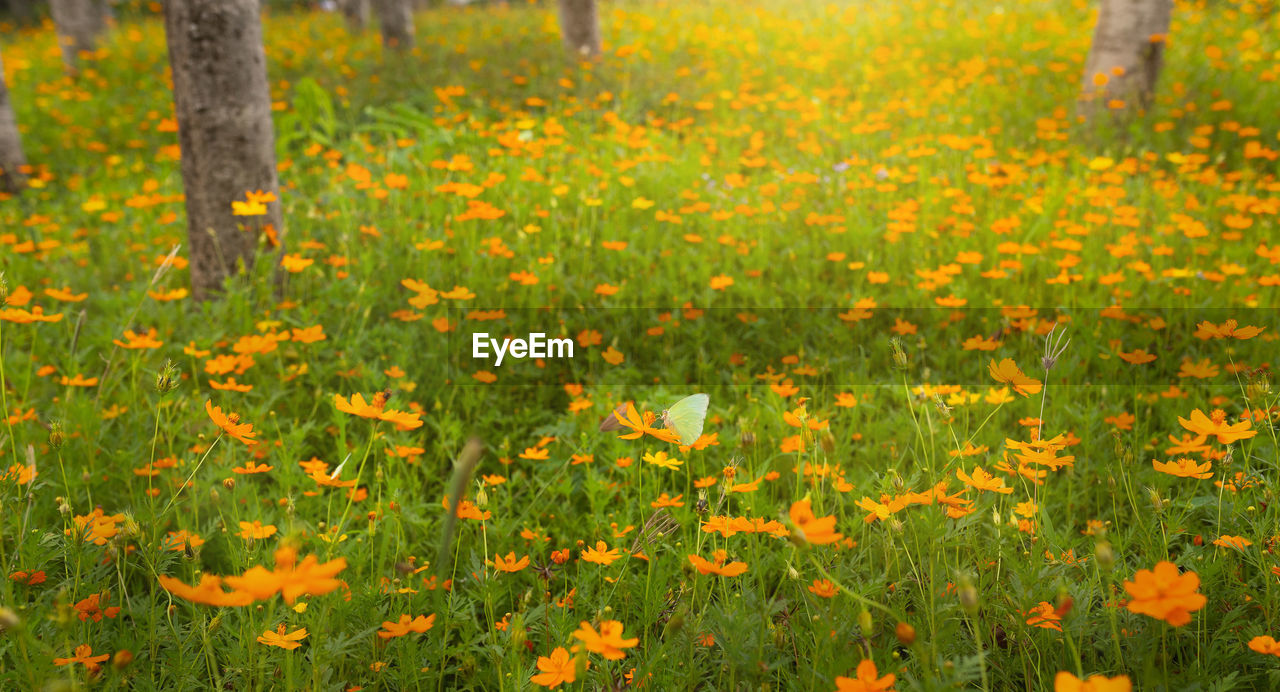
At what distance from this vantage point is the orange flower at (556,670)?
4.08 ft

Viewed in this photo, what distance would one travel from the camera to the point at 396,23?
10.2m

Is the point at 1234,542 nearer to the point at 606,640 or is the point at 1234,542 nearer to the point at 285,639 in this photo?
the point at 606,640

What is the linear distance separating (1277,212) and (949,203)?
169cm

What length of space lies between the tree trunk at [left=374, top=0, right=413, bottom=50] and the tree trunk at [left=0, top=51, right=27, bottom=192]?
197 inches

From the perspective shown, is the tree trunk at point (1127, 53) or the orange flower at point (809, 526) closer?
the orange flower at point (809, 526)

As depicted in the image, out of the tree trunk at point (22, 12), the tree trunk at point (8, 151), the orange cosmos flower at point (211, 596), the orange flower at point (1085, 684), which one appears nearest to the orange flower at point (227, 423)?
the orange cosmos flower at point (211, 596)

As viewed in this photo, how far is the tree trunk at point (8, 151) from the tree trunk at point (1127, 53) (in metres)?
8.04

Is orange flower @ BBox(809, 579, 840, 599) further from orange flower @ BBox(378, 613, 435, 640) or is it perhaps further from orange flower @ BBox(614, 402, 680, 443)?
orange flower @ BBox(378, 613, 435, 640)

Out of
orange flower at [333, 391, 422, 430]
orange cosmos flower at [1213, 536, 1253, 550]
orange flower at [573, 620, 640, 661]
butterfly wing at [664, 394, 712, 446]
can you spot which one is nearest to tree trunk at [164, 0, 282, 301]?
orange flower at [333, 391, 422, 430]

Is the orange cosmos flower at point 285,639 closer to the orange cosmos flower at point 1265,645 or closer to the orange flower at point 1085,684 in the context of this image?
the orange flower at point 1085,684

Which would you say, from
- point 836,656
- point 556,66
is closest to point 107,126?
point 556,66

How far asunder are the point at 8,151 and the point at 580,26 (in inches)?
207

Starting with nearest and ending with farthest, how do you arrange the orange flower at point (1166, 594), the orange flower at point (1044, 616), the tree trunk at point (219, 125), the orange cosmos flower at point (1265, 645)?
the orange flower at point (1166, 594), the orange cosmos flower at point (1265, 645), the orange flower at point (1044, 616), the tree trunk at point (219, 125)

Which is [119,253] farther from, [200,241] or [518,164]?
[518,164]
